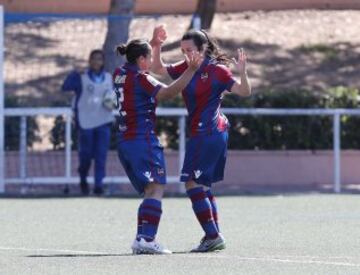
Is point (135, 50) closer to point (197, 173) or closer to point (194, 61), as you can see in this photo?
point (194, 61)

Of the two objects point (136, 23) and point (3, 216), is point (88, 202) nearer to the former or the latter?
point (3, 216)

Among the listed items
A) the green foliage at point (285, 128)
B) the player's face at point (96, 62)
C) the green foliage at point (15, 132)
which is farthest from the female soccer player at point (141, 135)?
the green foliage at point (285, 128)

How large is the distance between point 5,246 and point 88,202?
4.91 metres

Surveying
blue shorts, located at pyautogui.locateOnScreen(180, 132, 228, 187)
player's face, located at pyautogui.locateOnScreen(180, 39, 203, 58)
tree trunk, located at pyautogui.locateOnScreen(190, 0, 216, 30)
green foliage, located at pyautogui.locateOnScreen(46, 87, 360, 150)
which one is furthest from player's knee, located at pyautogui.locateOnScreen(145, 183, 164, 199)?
tree trunk, located at pyautogui.locateOnScreen(190, 0, 216, 30)

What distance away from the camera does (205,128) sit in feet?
35.5

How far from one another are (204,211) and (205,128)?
0.70m

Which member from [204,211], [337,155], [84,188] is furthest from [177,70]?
[337,155]

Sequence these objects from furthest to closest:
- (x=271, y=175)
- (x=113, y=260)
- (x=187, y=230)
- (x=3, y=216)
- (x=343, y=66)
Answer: (x=343, y=66) → (x=271, y=175) → (x=3, y=216) → (x=187, y=230) → (x=113, y=260)

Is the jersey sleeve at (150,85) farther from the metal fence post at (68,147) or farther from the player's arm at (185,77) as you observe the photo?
the metal fence post at (68,147)

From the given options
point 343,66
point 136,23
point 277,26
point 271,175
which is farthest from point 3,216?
point 277,26

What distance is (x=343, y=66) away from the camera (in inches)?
1009

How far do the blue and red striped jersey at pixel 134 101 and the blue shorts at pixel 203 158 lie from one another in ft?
1.33

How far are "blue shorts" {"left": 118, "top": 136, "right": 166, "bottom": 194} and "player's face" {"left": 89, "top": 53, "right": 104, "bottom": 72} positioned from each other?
6331 millimetres

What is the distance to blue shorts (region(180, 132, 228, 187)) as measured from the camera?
10797 mm
